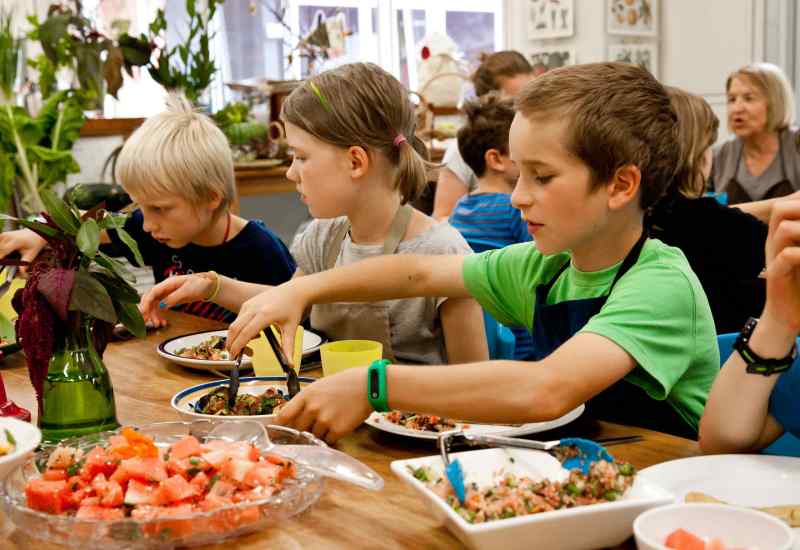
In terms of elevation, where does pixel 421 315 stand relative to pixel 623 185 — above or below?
below

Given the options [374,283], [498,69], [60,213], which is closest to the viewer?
[60,213]

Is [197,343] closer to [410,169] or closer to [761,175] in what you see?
[410,169]

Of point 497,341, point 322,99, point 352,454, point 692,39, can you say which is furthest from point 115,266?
point 692,39

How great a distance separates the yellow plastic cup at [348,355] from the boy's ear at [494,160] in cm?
186

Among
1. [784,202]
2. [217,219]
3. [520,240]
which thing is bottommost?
[520,240]

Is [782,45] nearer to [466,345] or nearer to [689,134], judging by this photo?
[689,134]

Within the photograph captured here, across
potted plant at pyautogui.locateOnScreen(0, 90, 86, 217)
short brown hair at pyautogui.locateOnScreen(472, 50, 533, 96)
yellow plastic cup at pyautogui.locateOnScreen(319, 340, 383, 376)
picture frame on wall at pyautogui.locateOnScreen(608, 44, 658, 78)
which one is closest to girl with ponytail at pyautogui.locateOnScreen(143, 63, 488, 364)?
yellow plastic cup at pyautogui.locateOnScreen(319, 340, 383, 376)

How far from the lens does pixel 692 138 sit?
2.84 m

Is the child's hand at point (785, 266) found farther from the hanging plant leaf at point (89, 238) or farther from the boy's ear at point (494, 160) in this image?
the boy's ear at point (494, 160)

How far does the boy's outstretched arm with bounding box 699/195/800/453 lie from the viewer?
1.14 meters

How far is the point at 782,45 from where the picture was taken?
567cm

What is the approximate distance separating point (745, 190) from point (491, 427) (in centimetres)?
374

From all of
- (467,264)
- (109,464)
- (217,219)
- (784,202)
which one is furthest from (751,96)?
(109,464)

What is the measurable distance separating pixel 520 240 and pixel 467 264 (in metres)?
1.44
